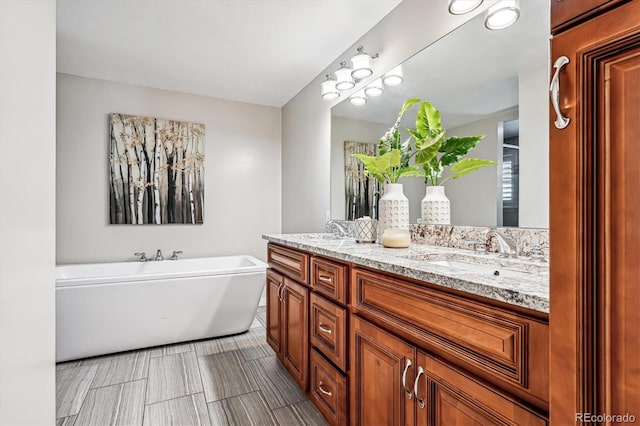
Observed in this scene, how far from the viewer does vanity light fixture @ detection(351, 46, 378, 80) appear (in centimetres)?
216

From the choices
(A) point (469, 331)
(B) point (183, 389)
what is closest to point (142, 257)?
(B) point (183, 389)

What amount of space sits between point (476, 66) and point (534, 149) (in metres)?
0.55

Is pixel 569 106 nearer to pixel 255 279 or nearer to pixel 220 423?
pixel 220 423

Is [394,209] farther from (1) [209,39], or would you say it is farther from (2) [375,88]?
(1) [209,39]

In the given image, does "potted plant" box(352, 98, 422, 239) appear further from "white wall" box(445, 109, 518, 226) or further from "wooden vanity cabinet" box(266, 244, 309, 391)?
"wooden vanity cabinet" box(266, 244, 309, 391)

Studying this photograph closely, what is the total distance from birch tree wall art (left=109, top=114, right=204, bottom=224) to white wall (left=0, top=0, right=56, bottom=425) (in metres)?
2.32

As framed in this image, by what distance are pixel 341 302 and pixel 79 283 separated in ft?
6.46

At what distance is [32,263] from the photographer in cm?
82

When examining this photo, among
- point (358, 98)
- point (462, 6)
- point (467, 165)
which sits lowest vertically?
point (467, 165)

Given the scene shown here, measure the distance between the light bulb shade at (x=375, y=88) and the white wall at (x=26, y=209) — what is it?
1.75m

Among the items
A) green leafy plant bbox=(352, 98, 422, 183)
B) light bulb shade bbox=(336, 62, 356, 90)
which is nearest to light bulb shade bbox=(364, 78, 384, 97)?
light bulb shade bbox=(336, 62, 356, 90)

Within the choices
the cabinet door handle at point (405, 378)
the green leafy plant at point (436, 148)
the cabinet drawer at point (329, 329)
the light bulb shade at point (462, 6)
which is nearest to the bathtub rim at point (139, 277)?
the cabinet drawer at point (329, 329)

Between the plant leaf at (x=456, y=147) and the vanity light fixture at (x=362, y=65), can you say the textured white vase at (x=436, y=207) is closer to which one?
the plant leaf at (x=456, y=147)

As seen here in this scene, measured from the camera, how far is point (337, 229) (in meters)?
2.61
